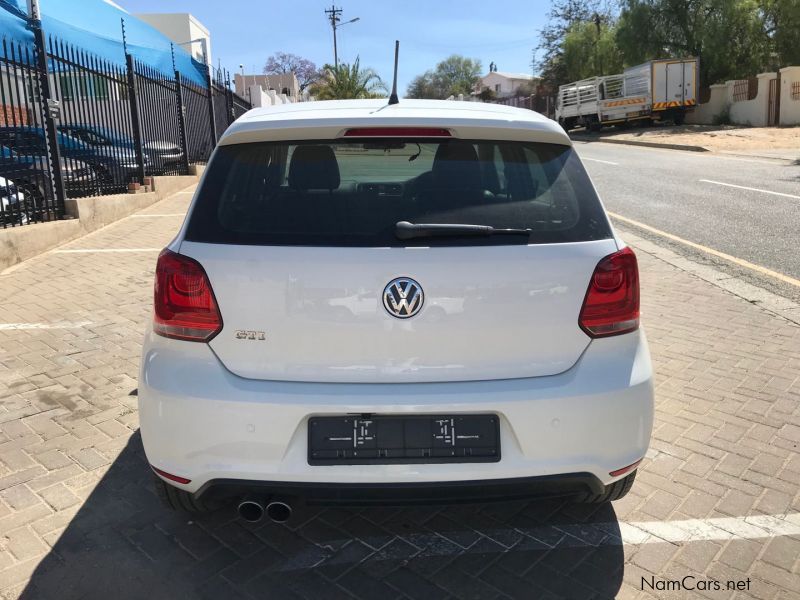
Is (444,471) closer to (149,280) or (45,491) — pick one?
(45,491)

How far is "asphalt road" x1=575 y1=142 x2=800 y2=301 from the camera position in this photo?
7927 millimetres

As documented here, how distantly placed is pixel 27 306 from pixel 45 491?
11.9 ft

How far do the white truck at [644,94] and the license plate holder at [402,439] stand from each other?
35.1m

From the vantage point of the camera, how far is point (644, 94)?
34.4 metres

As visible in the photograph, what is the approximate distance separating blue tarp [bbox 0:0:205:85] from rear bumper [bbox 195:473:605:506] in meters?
7.62

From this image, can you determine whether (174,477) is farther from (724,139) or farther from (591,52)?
(591,52)

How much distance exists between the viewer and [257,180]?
2.48m

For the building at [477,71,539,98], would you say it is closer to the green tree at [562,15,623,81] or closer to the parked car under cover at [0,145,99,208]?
the green tree at [562,15,623,81]

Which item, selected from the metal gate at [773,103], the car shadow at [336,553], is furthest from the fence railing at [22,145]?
the metal gate at [773,103]

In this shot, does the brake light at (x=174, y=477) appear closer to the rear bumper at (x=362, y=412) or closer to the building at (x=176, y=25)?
the rear bumper at (x=362, y=412)

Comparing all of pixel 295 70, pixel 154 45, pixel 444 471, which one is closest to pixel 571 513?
pixel 444 471

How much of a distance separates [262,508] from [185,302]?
774mm

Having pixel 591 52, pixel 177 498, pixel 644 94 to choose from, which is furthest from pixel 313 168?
pixel 591 52

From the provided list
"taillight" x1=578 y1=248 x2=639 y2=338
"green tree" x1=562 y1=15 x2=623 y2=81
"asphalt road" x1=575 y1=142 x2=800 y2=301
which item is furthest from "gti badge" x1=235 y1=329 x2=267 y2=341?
"green tree" x1=562 y1=15 x2=623 y2=81
